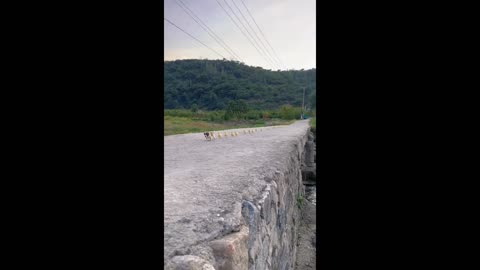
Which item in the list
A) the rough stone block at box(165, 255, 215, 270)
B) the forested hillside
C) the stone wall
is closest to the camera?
the rough stone block at box(165, 255, 215, 270)

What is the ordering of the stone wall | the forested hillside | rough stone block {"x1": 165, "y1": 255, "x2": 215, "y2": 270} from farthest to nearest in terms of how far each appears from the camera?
1. the forested hillside
2. the stone wall
3. rough stone block {"x1": 165, "y1": 255, "x2": 215, "y2": 270}

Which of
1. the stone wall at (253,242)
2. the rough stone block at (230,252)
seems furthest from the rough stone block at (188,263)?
the rough stone block at (230,252)

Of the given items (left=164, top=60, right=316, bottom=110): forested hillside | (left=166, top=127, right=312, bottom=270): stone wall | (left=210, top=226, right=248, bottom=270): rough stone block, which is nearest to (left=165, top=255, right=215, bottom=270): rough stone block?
(left=166, top=127, right=312, bottom=270): stone wall

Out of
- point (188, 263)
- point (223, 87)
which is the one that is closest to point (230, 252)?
point (188, 263)

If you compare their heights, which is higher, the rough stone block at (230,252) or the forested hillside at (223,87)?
the forested hillside at (223,87)

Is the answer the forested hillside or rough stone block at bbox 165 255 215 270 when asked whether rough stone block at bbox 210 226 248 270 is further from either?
the forested hillside

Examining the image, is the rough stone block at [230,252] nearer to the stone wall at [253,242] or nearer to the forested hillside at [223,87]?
the stone wall at [253,242]

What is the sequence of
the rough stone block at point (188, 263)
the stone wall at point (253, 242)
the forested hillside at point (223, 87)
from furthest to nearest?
the forested hillside at point (223, 87), the stone wall at point (253, 242), the rough stone block at point (188, 263)

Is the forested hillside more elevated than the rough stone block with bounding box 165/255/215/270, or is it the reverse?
the forested hillside

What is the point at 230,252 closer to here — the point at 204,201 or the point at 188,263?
the point at 188,263
